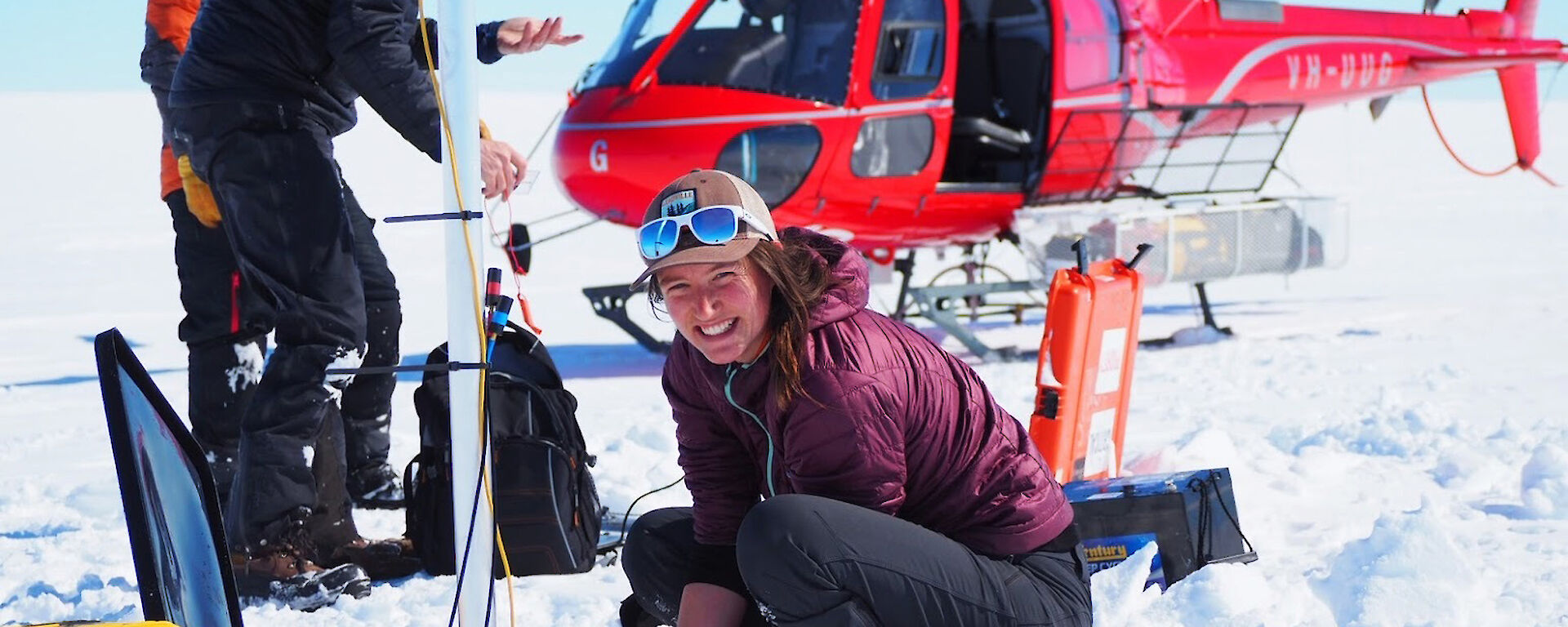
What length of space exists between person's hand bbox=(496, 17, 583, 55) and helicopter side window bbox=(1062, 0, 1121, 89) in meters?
5.08

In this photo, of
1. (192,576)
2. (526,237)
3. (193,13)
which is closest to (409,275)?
(526,237)

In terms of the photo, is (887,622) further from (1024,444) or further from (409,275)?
(409,275)

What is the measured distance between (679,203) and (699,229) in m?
0.08

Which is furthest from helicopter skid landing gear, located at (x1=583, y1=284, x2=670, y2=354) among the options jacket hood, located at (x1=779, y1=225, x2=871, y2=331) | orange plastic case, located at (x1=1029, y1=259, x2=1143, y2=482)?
jacket hood, located at (x1=779, y1=225, x2=871, y2=331)

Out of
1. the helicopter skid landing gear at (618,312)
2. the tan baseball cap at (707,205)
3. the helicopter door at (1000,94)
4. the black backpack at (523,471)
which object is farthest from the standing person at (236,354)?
the helicopter door at (1000,94)

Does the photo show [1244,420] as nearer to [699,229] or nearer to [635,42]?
[635,42]

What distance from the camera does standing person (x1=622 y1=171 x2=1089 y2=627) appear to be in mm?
2307

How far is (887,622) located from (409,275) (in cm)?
1092

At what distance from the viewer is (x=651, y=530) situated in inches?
111

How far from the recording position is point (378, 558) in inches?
145

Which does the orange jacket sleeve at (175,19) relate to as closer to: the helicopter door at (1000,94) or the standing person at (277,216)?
the standing person at (277,216)

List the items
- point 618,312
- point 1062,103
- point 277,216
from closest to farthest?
point 277,216, point 618,312, point 1062,103

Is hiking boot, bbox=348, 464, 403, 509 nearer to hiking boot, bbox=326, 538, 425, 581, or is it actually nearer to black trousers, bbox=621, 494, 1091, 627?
hiking boot, bbox=326, 538, 425, 581

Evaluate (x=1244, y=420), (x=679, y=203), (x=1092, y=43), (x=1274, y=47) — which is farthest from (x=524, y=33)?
(x=1274, y=47)
